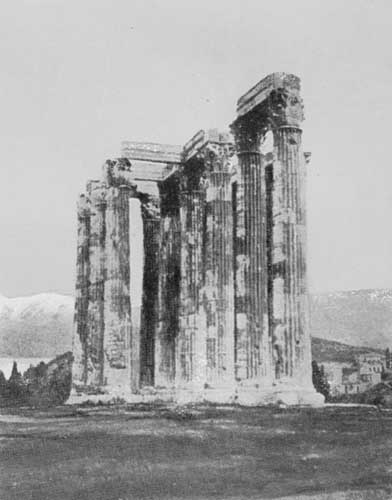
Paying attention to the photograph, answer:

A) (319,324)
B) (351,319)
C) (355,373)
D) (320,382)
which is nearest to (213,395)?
(320,382)

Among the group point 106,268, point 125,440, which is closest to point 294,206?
point 125,440

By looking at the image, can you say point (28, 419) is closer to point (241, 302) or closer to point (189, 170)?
point (241, 302)

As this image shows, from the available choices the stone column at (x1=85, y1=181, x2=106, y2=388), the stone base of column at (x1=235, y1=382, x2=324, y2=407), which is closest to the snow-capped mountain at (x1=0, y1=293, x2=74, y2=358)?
the stone column at (x1=85, y1=181, x2=106, y2=388)

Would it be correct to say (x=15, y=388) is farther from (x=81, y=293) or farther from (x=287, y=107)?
(x=287, y=107)

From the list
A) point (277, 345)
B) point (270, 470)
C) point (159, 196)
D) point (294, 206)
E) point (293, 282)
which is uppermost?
point (159, 196)

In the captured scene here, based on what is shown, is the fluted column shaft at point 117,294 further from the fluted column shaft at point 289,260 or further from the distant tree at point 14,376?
the fluted column shaft at point 289,260

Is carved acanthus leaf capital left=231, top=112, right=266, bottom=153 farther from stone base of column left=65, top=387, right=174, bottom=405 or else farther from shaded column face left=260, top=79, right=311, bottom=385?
stone base of column left=65, top=387, right=174, bottom=405

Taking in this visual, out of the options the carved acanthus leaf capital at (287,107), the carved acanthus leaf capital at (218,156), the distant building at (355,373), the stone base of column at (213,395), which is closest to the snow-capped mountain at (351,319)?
the distant building at (355,373)
